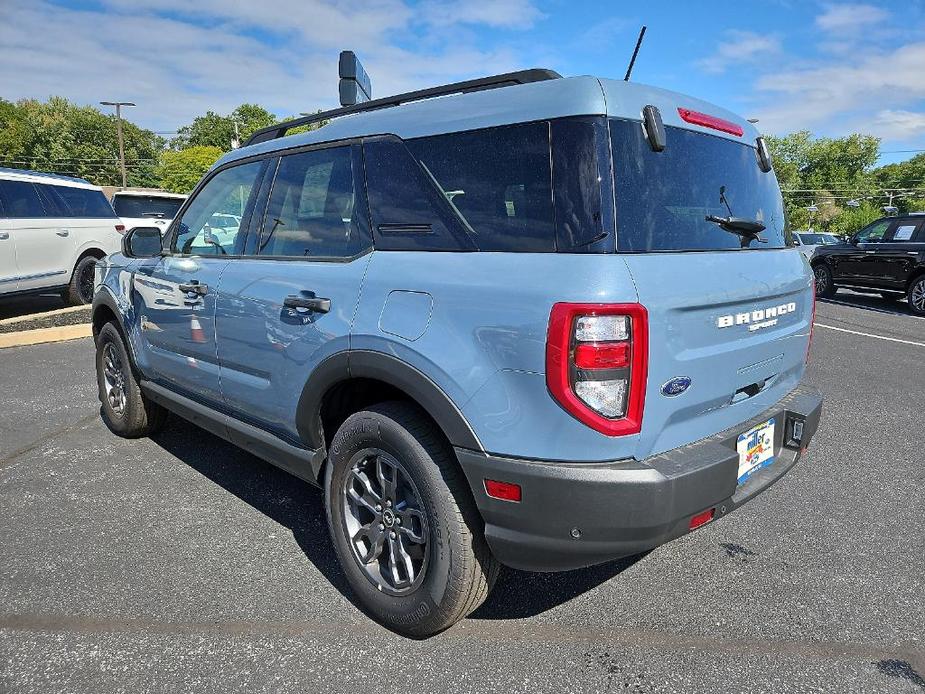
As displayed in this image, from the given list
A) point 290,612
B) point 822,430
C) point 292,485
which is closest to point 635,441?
point 290,612

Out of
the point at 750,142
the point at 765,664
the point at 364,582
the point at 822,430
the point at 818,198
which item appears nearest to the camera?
the point at 765,664

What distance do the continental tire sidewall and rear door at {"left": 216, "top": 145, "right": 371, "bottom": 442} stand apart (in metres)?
0.31

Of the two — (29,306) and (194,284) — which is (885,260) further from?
(29,306)

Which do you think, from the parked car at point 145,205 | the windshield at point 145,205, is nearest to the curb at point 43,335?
the parked car at point 145,205

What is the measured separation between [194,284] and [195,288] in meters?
0.03

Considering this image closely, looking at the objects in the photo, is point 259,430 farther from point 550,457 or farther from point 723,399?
point 723,399

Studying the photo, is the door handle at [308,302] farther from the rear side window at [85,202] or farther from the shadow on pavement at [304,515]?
the rear side window at [85,202]

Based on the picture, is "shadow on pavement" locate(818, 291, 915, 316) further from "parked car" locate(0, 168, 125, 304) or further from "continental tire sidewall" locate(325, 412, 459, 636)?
"parked car" locate(0, 168, 125, 304)

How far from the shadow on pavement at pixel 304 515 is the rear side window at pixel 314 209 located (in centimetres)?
136

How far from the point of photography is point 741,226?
2293 mm

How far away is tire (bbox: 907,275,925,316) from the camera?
1124cm

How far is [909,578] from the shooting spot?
261cm

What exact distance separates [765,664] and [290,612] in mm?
1739

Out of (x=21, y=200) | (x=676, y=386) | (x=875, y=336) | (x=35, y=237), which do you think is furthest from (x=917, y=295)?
(x=21, y=200)
